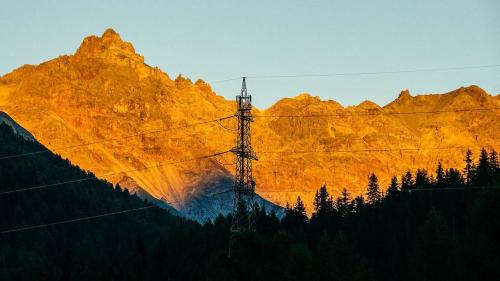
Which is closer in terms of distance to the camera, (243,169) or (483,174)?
(243,169)

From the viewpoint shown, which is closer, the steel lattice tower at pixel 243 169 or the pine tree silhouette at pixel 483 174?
the steel lattice tower at pixel 243 169

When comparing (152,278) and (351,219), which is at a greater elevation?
(351,219)

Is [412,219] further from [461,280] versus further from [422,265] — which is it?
[461,280]

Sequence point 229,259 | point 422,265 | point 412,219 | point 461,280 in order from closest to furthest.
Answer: point 229,259 → point 461,280 → point 422,265 → point 412,219

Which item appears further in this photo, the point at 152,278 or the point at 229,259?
the point at 152,278

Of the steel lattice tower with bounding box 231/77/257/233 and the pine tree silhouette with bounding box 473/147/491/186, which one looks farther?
Answer: the pine tree silhouette with bounding box 473/147/491/186

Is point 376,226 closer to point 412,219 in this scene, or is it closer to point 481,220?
point 412,219

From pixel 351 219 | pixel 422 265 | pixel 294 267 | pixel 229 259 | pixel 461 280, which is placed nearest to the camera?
pixel 229 259

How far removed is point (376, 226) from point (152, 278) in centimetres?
4930

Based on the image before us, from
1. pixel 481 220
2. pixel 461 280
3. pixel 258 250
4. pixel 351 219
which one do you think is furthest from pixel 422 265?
pixel 351 219

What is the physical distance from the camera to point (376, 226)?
185 m

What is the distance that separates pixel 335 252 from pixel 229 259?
1573 inches

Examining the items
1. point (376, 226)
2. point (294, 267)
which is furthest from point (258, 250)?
point (376, 226)

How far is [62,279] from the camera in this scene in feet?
639
